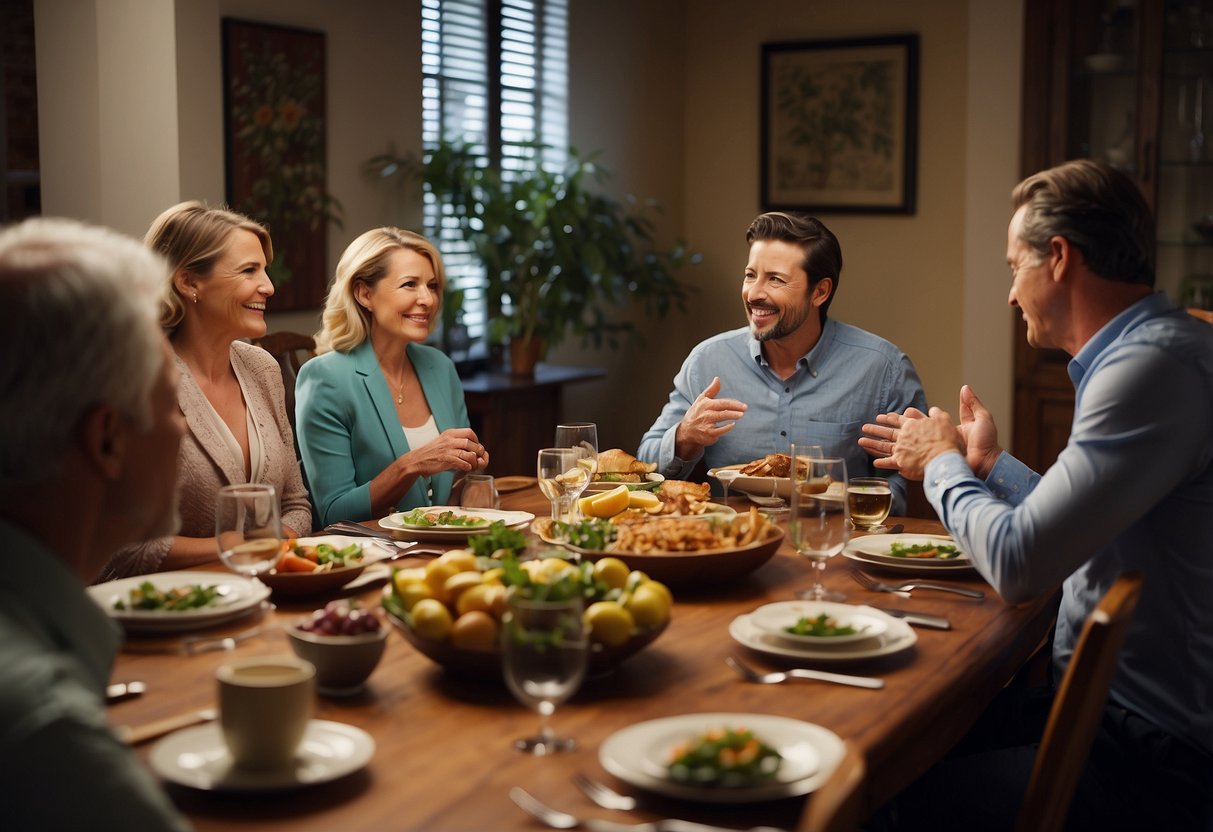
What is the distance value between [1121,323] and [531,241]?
325cm

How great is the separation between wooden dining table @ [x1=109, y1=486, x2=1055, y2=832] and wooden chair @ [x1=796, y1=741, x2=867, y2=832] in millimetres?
196

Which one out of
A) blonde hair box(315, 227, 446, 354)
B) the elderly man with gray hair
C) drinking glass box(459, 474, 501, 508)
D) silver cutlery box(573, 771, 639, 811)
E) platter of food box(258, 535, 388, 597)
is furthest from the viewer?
blonde hair box(315, 227, 446, 354)

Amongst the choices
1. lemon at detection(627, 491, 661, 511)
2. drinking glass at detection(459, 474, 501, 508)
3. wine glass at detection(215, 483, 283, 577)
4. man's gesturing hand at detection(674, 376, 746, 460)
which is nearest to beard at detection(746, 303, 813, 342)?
man's gesturing hand at detection(674, 376, 746, 460)

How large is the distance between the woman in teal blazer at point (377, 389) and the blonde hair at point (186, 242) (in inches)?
14.0

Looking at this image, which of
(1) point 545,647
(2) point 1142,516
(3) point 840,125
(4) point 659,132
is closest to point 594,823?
(1) point 545,647

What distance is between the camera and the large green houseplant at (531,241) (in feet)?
16.1

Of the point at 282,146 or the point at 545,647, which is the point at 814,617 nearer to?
the point at 545,647

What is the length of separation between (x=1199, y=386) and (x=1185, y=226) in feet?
10.9

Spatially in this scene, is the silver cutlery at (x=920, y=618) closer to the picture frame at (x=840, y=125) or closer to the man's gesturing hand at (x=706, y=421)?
the man's gesturing hand at (x=706, y=421)

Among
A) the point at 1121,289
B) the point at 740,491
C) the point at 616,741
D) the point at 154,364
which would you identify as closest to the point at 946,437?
the point at 1121,289

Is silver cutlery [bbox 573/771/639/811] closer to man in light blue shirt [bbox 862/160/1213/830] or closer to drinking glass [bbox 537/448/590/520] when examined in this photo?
man in light blue shirt [bbox 862/160/1213/830]

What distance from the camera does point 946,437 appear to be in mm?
2094

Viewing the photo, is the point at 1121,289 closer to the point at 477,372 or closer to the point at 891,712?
the point at 891,712

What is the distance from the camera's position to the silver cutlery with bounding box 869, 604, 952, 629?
182 cm
